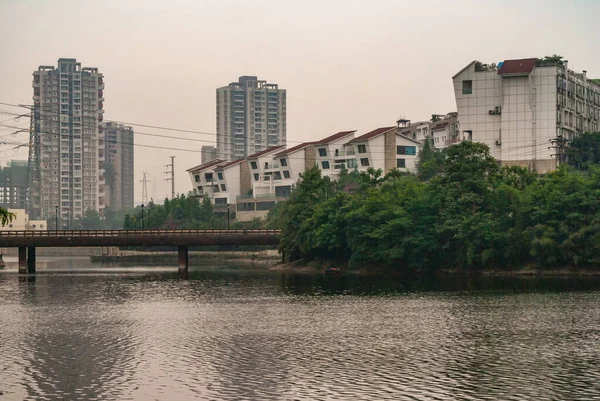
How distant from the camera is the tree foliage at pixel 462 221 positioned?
82.9 m

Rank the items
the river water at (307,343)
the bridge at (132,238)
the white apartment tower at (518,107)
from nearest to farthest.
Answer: the river water at (307,343) < the bridge at (132,238) < the white apartment tower at (518,107)

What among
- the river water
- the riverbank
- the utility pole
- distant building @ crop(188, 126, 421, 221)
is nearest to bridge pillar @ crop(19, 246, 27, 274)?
the riverbank

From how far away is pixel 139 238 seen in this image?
10806cm

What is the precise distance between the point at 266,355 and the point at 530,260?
52.3m

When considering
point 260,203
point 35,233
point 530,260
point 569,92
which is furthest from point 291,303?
point 260,203

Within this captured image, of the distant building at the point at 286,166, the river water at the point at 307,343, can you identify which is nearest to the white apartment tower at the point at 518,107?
the distant building at the point at 286,166

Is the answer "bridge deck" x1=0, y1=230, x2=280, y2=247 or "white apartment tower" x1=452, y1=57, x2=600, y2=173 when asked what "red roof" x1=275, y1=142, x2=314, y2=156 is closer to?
"white apartment tower" x1=452, y1=57, x2=600, y2=173

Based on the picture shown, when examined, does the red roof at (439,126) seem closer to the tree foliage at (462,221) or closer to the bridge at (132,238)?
the tree foliage at (462,221)

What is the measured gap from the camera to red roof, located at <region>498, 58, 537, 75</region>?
120 metres

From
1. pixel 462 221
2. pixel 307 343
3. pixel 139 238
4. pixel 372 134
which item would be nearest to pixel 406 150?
pixel 372 134

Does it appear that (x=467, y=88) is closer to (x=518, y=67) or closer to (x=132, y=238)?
(x=518, y=67)

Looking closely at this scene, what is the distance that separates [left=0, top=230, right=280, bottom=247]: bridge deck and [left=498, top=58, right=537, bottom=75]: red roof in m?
39.4

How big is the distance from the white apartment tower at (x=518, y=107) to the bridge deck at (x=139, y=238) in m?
35.2

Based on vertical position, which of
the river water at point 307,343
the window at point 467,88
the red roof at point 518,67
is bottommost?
the river water at point 307,343
